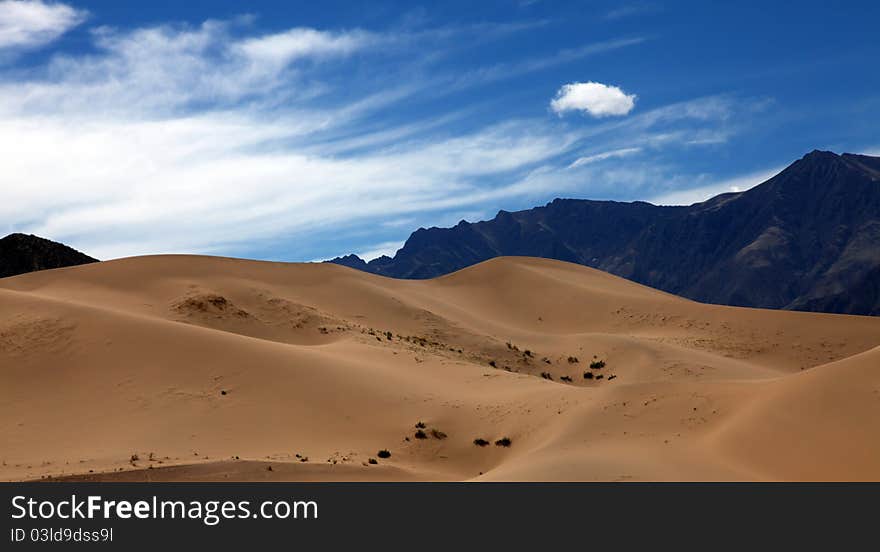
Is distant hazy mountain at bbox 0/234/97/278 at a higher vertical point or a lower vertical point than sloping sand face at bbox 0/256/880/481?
higher

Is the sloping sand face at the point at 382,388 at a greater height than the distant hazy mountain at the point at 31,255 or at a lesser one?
lesser

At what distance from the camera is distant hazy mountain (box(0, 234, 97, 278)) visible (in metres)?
84.6

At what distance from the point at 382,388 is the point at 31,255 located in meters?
72.5

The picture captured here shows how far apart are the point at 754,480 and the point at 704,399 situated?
16.6 ft

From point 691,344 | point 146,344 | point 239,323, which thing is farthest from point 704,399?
point 691,344

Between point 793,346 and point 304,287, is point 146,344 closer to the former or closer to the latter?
point 304,287

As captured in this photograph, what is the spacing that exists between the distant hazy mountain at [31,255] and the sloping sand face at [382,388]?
4301 centimetres

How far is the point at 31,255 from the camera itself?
86938 millimetres

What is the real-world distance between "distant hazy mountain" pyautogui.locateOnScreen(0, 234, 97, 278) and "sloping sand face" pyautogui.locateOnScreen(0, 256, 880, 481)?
43009mm

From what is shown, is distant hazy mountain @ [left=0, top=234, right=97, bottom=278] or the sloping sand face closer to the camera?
the sloping sand face

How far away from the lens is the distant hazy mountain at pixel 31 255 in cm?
8462

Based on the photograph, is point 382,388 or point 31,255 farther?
point 31,255

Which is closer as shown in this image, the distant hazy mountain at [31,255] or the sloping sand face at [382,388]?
the sloping sand face at [382,388]

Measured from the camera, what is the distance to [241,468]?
1898 centimetres
